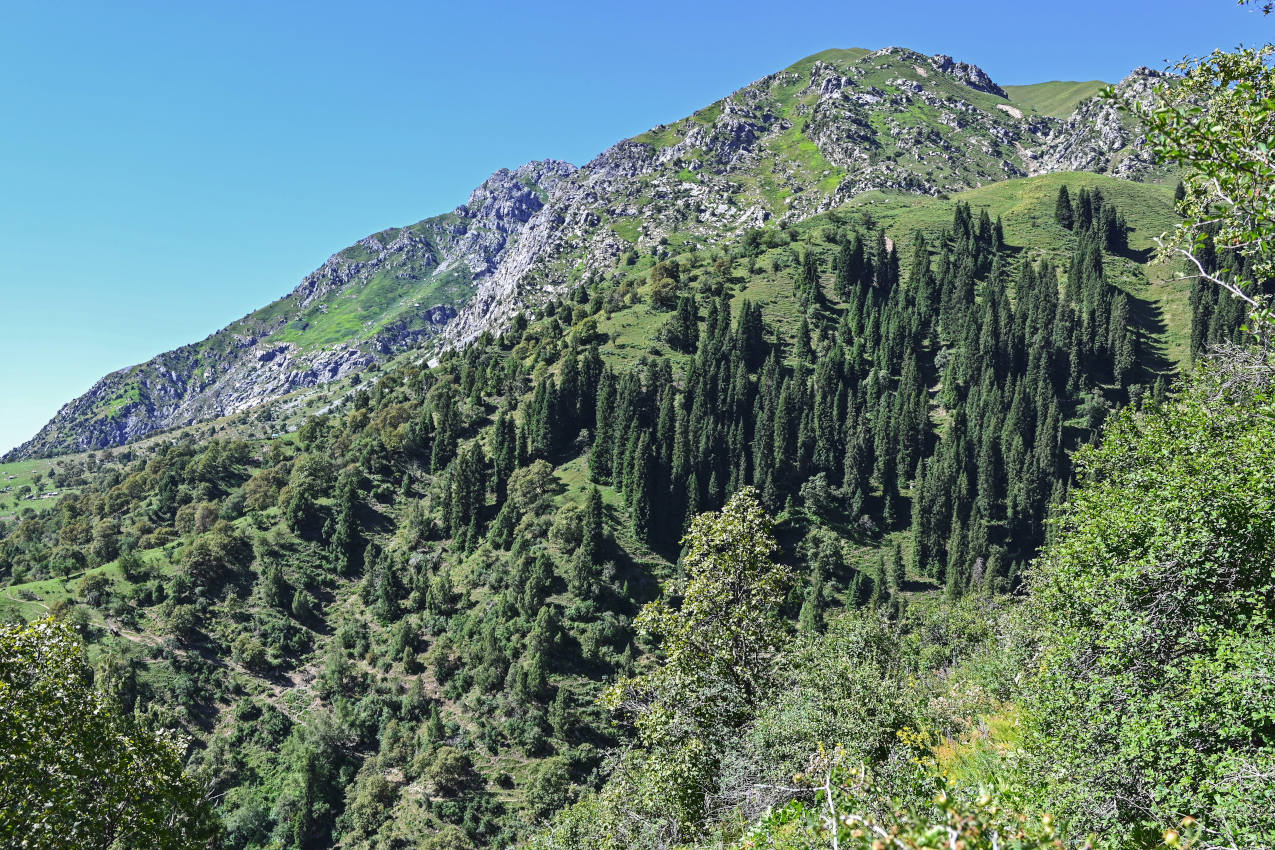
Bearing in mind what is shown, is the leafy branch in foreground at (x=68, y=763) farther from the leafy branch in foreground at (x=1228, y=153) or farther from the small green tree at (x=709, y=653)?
the leafy branch in foreground at (x=1228, y=153)

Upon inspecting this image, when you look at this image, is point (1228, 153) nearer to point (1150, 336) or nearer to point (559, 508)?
point (559, 508)

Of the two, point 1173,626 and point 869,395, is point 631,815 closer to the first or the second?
point 1173,626

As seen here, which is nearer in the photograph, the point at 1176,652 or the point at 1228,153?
the point at 1228,153

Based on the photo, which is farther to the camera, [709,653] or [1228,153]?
[709,653]

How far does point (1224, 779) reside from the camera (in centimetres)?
1166

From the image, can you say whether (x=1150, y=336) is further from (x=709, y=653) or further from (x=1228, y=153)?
(x=1228, y=153)

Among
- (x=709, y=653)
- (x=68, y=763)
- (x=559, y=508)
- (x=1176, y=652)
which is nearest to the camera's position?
(x=1176, y=652)

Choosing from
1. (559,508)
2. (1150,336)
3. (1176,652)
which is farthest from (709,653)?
(1150,336)

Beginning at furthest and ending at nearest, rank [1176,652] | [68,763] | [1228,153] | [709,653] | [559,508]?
[559,508]
[709,653]
[68,763]
[1176,652]
[1228,153]

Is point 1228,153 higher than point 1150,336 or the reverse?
the reverse

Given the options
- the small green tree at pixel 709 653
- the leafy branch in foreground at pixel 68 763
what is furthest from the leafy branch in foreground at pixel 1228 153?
the leafy branch in foreground at pixel 68 763

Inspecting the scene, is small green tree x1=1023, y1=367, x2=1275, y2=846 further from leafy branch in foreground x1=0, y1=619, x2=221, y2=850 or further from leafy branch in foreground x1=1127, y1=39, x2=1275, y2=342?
leafy branch in foreground x1=0, y1=619, x2=221, y2=850

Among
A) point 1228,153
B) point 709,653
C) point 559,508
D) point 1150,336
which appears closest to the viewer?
point 1228,153

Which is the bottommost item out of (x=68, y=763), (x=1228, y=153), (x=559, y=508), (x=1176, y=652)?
(x=559, y=508)
